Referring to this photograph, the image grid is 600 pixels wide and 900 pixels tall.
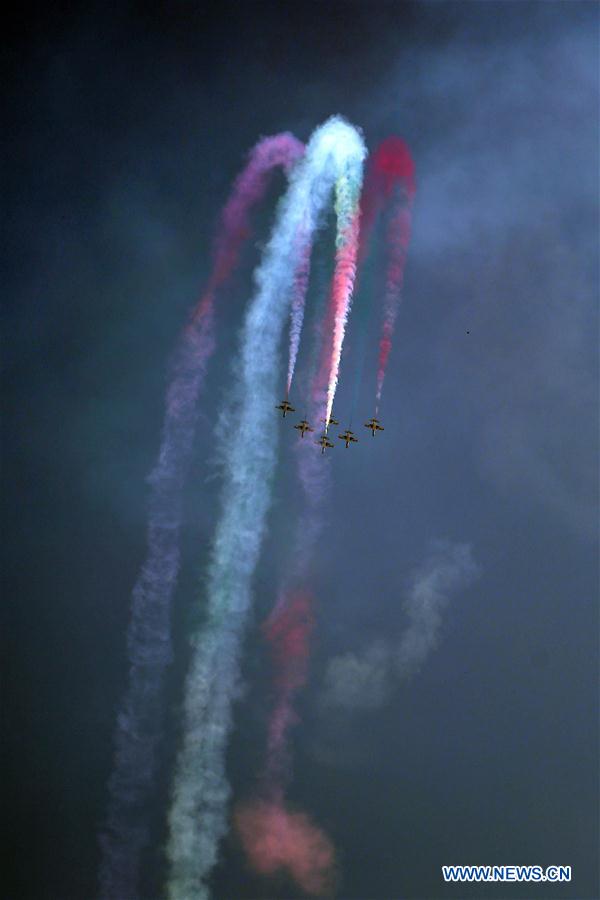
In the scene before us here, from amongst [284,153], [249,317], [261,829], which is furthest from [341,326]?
[261,829]

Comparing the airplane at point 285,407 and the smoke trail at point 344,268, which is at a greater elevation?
the smoke trail at point 344,268

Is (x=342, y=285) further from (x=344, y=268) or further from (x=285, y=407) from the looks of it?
(x=285, y=407)

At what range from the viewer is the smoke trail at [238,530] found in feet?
143

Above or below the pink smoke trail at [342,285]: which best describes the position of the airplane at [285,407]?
below

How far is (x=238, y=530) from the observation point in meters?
44.8

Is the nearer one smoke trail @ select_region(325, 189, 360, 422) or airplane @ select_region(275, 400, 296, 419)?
smoke trail @ select_region(325, 189, 360, 422)

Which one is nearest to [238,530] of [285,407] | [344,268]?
[285,407]

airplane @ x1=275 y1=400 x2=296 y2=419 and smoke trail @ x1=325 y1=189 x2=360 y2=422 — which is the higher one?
smoke trail @ x1=325 y1=189 x2=360 y2=422

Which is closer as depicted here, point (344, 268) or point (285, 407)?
point (344, 268)

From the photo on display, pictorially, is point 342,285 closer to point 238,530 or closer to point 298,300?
point 298,300

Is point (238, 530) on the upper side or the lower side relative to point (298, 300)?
lower

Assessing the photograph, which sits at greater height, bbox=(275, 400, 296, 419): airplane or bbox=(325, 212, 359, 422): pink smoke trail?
bbox=(325, 212, 359, 422): pink smoke trail

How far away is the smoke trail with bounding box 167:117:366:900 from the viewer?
143 feet

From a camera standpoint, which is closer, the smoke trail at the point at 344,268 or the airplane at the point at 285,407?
the smoke trail at the point at 344,268
